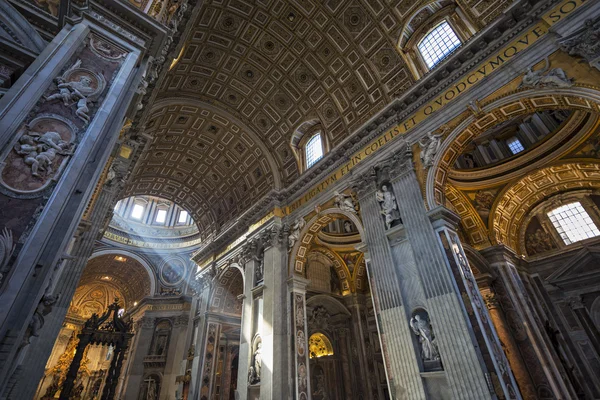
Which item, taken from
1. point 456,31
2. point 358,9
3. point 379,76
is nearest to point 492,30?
point 456,31

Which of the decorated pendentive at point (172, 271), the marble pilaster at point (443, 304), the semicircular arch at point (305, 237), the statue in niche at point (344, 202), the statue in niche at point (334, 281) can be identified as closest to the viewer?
the marble pilaster at point (443, 304)

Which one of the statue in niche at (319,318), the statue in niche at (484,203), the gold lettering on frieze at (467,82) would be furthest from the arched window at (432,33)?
the statue in niche at (319,318)

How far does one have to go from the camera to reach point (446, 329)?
697 cm

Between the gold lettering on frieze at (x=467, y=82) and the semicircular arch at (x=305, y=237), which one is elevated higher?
the gold lettering on frieze at (x=467, y=82)

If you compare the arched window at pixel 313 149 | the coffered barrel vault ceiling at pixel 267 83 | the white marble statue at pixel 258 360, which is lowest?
the white marble statue at pixel 258 360

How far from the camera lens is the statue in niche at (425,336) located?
719 cm

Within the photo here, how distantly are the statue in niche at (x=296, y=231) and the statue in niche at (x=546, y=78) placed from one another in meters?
8.62

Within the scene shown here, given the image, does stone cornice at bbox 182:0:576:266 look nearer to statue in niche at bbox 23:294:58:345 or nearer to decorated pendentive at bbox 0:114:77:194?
decorated pendentive at bbox 0:114:77:194

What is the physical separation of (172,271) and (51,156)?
25.9 meters

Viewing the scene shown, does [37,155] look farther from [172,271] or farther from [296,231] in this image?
[172,271]

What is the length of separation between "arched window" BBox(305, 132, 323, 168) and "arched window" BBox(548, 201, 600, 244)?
10283 mm

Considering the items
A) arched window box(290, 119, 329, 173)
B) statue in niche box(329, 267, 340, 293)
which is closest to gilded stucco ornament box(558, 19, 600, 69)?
arched window box(290, 119, 329, 173)

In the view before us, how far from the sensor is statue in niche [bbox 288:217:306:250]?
516 inches

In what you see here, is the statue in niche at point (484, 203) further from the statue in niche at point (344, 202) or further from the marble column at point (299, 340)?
the marble column at point (299, 340)
